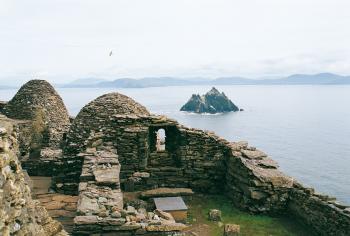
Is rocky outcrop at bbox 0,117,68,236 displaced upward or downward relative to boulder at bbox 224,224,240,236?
upward

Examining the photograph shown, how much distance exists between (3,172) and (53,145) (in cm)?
1842

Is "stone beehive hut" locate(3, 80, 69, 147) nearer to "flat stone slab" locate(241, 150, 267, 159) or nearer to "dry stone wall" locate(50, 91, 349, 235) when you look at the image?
"dry stone wall" locate(50, 91, 349, 235)

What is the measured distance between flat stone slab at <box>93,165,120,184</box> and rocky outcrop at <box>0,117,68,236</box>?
6011 millimetres

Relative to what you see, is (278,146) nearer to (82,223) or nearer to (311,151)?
(311,151)

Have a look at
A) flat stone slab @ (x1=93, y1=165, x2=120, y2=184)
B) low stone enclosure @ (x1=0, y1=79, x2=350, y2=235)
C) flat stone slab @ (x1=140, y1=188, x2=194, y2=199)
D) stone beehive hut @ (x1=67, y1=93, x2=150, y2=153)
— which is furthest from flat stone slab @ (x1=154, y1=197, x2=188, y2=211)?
stone beehive hut @ (x1=67, y1=93, x2=150, y2=153)

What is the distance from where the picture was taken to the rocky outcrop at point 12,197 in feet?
13.2

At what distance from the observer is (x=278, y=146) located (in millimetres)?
86750

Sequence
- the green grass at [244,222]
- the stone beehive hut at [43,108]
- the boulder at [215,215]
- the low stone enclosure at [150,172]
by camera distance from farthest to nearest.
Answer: the stone beehive hut at [43,108] < the boulder at [215,215] < the green grass at [244,222] < the low stone enclosure at [150,172]

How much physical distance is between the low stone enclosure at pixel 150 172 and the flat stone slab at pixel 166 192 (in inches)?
34.0

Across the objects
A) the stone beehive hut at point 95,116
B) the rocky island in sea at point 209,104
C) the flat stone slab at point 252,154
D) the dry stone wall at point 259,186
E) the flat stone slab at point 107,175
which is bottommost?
the rocky island in sea at point 209,104

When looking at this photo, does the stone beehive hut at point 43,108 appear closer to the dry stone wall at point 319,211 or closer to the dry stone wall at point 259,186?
the dry stone wall at point 259,186

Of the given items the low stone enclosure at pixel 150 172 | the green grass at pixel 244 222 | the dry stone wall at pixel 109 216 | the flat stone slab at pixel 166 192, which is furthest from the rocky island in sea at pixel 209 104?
the dry stone wall at pixel 109 216

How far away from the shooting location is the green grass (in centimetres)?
1195

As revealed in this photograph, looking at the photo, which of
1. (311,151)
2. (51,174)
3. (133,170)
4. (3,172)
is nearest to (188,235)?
(133,170)
